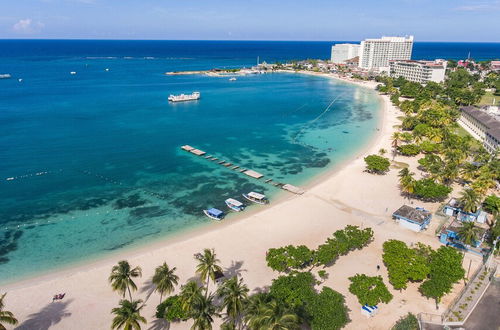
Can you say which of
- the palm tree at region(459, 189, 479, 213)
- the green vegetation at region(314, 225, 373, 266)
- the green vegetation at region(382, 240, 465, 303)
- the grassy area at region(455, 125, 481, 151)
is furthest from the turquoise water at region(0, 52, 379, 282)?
the palm tree at region(459, 189, 479, 213)

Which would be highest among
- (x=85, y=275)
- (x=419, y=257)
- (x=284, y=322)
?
(x=284, y=322)

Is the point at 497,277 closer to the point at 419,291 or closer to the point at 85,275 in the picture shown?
the point at 419,291

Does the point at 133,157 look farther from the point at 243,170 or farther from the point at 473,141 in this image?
the point at 473,141

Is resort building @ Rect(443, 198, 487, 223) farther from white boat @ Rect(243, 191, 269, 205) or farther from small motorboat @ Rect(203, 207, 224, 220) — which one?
small motorboat @ Rect(203, 207, 224, 220)

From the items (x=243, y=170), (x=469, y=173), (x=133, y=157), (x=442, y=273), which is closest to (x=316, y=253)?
(x=442, y=273)

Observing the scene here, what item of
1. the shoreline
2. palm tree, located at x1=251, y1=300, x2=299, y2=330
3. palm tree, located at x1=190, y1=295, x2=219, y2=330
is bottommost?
the shoreline

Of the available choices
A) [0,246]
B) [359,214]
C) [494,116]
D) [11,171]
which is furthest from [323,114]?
[0,246]
